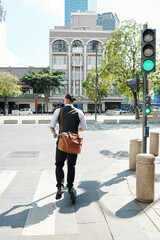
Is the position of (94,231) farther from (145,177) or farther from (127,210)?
(145,177)

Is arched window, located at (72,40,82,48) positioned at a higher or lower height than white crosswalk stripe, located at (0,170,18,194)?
higher

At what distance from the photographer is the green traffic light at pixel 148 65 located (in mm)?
5051

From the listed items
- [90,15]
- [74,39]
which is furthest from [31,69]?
[90,15]

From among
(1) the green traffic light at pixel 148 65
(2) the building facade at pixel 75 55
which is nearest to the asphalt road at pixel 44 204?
(1) the green traffic light at pixel 148 65

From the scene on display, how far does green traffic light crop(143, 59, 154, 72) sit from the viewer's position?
5051 millimetres

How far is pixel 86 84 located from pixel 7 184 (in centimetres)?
4036

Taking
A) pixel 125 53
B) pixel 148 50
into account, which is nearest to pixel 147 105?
pixel 148 50

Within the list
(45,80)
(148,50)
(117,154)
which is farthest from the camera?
(45,80)

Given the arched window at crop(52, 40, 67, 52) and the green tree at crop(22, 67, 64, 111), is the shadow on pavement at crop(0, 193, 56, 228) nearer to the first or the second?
the green tree at crop(22, 67, 64, 111)

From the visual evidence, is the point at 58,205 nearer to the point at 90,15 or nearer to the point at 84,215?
the point at 84,215

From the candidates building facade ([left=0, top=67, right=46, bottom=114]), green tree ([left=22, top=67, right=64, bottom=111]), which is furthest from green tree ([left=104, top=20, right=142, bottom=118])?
building facade ([left=0, top=67, right=46, bottom=114])

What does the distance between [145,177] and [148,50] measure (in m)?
2.70

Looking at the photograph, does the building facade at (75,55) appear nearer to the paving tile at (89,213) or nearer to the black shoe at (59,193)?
the black shoe at (59,193)

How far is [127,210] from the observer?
12.1ft
